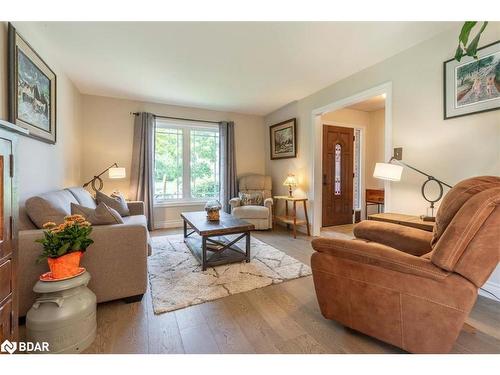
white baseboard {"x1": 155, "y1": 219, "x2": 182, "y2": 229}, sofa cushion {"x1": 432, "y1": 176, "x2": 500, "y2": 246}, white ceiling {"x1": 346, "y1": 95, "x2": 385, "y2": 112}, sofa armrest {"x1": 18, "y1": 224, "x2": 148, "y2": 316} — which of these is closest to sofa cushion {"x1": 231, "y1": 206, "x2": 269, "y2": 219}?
white baseboard {"x1": 155, "y1": 219, "x2": 182, "y2": 229}

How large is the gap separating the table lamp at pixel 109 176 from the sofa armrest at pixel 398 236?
3.55m

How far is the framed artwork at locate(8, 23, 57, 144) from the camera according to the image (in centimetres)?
175

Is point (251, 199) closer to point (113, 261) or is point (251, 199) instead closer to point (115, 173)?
point (115, 173)

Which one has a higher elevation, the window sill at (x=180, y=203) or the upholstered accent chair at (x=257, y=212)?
the window sill at (x=180, y=203)

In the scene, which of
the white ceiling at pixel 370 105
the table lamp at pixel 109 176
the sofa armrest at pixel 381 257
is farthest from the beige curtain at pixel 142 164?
the white ceiling at pixel 370 105

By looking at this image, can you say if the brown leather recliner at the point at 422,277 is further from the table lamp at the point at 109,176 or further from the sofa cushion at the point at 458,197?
the table lamp at the point at 109,176

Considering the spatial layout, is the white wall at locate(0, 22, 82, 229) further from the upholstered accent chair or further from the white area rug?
the upholstered accent chair

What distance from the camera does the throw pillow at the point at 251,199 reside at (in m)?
4.38

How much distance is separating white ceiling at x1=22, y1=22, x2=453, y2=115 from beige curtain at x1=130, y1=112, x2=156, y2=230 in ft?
1.91

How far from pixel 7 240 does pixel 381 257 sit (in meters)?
1.82

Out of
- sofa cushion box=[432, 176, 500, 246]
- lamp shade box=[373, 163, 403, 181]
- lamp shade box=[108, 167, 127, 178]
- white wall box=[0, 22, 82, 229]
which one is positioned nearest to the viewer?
sofa cushion box=[432, 176, 500, 246]

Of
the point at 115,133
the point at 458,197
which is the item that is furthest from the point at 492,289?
the point at 115,133

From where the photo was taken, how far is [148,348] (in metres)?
1.33
